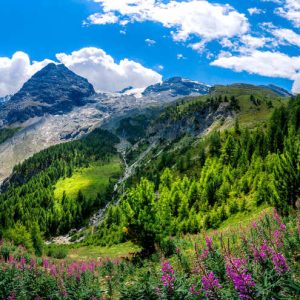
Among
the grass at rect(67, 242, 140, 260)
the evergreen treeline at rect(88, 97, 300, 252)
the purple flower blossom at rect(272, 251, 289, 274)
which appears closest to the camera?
the purple flower blossom at rect(272, 251, 289, 274)

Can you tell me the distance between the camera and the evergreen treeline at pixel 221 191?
39.2 metres

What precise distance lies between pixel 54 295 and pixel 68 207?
171075mm

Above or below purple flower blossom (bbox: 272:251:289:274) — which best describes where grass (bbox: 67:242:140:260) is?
below

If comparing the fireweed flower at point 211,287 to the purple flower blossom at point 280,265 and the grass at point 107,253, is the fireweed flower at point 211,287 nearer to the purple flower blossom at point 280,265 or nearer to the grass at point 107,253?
the purple flower blossom at point 280,265

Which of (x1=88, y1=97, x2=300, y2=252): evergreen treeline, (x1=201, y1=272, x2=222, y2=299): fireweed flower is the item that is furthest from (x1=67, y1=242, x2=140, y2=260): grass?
(x1=201, y1=272, x2=222, y2=299): fireweed flower

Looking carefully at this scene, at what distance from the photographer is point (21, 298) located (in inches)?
653

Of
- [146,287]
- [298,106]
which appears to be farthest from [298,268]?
[298,106]

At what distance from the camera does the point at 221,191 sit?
87875 millimetres

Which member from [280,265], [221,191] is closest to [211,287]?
[280,265]

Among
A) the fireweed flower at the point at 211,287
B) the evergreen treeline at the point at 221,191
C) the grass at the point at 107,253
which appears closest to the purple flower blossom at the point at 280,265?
the fireweed flower at the point at 211,287

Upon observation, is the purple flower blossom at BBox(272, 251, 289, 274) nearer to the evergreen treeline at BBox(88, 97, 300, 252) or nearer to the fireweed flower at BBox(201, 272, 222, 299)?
the fireweed flower at BBox(201, 272, 222, 299)

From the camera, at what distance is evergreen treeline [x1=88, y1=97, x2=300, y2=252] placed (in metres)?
39.2

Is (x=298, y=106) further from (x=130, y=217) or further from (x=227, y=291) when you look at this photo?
(x=227, y=291)

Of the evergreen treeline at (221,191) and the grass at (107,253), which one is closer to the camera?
the evergreen treeline at (221,191)
